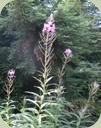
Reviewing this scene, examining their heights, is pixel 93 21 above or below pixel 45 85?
above

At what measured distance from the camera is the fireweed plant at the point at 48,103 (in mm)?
1888

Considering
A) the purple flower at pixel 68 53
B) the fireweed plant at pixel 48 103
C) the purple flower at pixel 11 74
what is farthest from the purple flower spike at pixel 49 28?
the purple flower at pixel 11 74

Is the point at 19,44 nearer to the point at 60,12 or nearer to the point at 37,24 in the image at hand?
the point at 37,24

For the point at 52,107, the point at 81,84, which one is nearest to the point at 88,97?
the point at 81,84

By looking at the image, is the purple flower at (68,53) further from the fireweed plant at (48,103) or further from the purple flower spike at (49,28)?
the purple flower spike at (49,28)

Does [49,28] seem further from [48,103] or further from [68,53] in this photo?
[48,103]

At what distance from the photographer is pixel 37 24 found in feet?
6.64

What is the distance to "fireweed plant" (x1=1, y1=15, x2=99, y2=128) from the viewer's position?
189 cm

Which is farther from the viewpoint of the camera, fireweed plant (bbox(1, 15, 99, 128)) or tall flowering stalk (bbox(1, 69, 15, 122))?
tall flowering stalk (bbox(1, 69, 15, 122))

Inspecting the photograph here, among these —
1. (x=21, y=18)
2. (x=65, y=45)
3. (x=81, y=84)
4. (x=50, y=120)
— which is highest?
(x=21, y=18)

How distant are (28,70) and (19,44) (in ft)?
0.47

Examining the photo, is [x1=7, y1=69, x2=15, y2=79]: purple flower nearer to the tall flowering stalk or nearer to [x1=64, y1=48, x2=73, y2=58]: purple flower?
the tall flowering stalk

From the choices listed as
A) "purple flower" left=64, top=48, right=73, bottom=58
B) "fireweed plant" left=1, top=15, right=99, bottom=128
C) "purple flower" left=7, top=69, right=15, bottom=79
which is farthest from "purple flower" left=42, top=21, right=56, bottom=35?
"purple flower" left=7, top=69, right=15, bottom=79

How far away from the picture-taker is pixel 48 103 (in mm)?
1907
